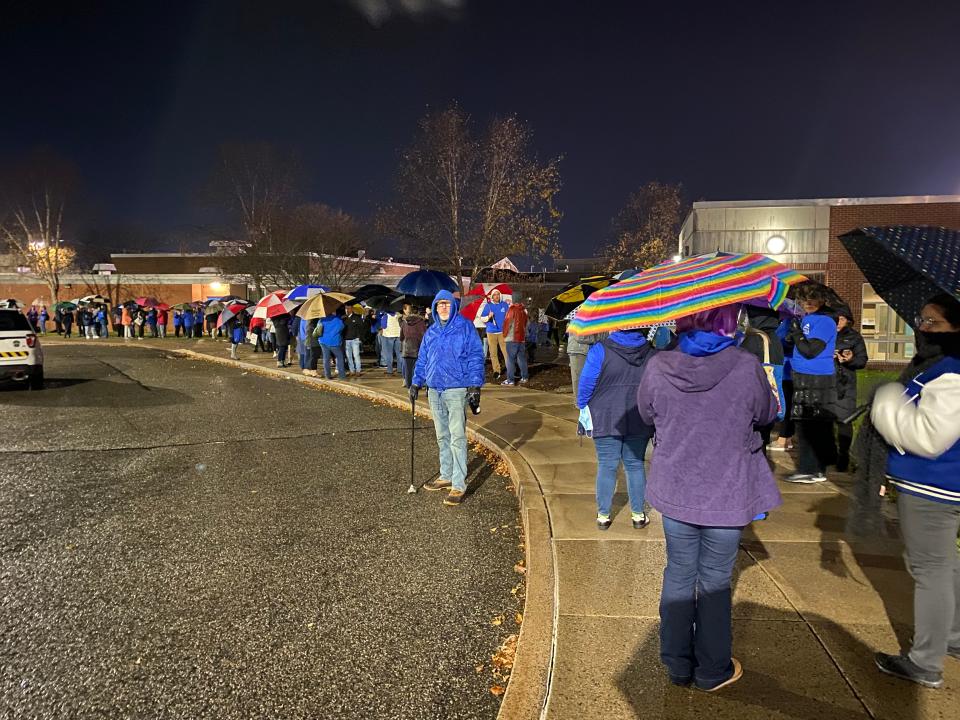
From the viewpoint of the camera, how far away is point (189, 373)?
685 inches

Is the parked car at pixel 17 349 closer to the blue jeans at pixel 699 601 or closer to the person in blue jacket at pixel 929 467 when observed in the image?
the blue jeans at pixel 699 601


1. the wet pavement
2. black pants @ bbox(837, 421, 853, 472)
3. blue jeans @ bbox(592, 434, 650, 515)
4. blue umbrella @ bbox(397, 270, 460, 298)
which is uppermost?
blue umbrella @ bbox(397, 270, 460, 298)

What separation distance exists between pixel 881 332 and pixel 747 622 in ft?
59.2

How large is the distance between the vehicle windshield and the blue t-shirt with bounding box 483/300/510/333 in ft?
31.7

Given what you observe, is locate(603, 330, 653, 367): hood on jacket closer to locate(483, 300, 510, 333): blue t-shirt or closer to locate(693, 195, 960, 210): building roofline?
locate(483, 300, 510, 333): blue t-shirt

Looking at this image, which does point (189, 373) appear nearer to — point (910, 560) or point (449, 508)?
point (449, 508)

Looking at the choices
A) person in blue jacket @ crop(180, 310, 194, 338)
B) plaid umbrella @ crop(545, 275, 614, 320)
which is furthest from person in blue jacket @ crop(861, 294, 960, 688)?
person in blue jacket @ crop(180, 310, 194, 338)

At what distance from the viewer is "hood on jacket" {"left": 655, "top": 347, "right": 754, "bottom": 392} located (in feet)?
8.95

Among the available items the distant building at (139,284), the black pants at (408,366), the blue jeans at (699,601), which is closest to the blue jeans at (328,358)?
the black pants at (408,366)

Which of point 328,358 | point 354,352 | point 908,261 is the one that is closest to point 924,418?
point 908,261

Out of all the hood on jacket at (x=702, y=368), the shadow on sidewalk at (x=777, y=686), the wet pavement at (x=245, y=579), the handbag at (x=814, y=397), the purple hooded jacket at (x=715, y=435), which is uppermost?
the hood on jacket at (x=702, y=368)

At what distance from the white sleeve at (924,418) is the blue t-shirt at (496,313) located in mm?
10707

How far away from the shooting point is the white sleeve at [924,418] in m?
2.53

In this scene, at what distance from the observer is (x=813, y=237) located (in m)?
18.2
